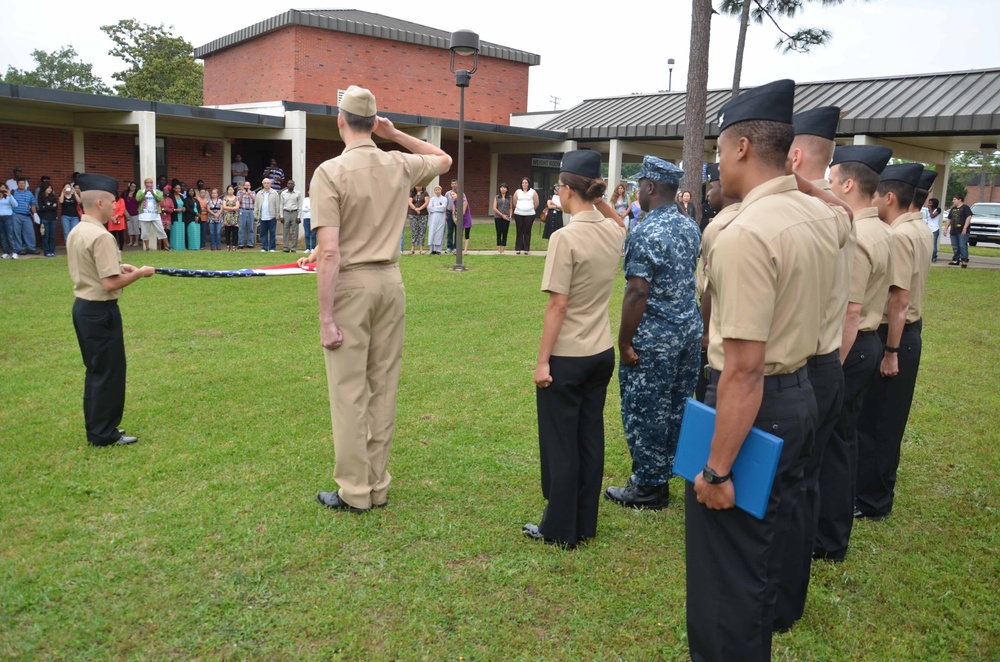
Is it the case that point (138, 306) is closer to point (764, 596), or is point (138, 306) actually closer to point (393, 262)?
point (393, 262)

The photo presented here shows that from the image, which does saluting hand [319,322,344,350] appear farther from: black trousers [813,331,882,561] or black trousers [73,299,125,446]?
black trousers [813,331,882,561]

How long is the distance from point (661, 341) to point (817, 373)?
1.56 meters

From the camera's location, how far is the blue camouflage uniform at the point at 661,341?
14.9 feet

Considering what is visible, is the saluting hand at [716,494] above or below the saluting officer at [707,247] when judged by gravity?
below

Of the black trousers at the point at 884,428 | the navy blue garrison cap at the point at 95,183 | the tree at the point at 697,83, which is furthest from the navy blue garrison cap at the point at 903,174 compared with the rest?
the tree at the point at 697,83

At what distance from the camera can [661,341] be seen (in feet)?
15.4

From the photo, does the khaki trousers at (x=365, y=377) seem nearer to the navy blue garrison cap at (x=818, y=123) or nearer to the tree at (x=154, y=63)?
the navy blue garrison cap at (x=818, y=123)

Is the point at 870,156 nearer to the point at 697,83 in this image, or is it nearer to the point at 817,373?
the point at 817,373

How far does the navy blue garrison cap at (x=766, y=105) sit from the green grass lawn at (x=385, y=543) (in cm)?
224

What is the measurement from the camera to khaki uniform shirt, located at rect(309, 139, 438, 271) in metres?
4.18

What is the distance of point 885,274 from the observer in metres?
4.31

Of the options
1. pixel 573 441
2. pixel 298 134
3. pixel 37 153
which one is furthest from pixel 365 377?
pixel 37 153

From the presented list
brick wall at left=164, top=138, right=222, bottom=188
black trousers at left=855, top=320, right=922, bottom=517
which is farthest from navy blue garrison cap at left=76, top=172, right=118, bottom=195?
brick wall at left=164, top=138, right=222, bottom=188

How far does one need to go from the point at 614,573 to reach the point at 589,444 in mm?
691
